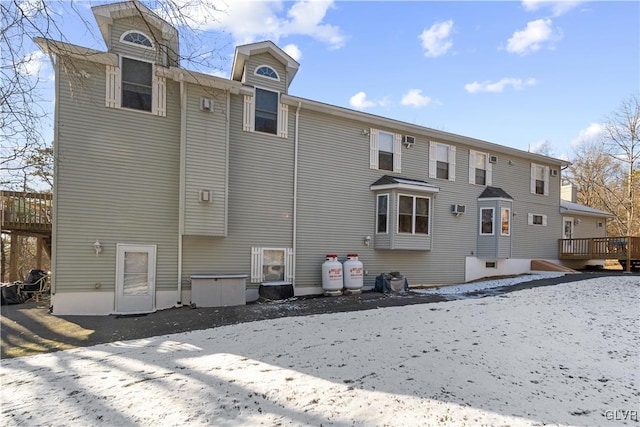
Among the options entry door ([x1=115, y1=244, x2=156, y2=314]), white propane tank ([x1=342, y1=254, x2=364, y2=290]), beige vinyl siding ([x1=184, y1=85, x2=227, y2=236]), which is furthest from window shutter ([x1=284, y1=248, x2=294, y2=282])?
entry door ([x1=115, y1=244, x2=156, y2=314])

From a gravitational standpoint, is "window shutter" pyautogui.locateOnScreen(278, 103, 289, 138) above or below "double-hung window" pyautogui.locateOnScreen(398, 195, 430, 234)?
above

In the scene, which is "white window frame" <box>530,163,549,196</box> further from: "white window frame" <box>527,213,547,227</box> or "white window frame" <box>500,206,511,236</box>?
"white window frame" <box>500,206,511,236</box>

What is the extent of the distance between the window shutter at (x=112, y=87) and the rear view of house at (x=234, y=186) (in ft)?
0.10

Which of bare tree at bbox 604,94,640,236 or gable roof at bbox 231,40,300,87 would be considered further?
bare tree at bbox 604,94,640,236

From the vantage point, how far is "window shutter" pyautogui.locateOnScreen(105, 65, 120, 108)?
8742 mm

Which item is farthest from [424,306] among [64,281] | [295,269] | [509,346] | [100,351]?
[64,281]

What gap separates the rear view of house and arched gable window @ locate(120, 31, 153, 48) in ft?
0.08

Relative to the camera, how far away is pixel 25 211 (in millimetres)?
10703

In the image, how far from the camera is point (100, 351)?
559 cm

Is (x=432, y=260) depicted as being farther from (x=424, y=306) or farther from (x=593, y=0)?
(x=593, y=0)

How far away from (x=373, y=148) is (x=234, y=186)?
5.15m

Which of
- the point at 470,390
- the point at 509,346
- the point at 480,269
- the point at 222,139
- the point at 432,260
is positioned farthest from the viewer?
the point at 480,269

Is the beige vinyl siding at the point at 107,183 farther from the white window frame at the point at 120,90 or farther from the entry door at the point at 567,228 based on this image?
the entry door at the point at 567,228

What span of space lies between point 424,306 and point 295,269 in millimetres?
4065
